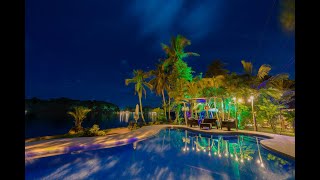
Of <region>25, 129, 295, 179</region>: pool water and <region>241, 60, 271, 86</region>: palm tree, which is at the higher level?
<region>241, 60, 271, 86</region>: palm tree

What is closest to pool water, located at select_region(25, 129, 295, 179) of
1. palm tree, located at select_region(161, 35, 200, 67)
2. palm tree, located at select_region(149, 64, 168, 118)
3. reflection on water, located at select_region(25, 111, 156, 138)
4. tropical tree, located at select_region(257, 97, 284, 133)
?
tropical tree, located at select_region(257, 97, 284, 133)

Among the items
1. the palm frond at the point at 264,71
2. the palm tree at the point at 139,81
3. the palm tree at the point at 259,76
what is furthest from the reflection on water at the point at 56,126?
the palm frond at the point at 264,71

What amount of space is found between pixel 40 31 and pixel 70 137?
68931 mm

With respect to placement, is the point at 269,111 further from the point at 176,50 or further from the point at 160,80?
the point at 160,80

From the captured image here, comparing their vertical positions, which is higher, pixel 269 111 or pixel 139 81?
pixel 139 81

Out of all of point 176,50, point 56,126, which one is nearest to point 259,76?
point 176,50

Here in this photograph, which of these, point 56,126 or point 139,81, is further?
point 56,126

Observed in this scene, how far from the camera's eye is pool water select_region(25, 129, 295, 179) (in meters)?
5.33

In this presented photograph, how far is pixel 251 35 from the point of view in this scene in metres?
37.7

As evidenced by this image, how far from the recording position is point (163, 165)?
6.36 meters

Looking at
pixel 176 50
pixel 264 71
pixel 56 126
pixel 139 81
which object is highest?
pixel 176 50

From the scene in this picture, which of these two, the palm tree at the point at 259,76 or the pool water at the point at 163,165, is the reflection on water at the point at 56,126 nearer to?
the pool water at the point at 163,165

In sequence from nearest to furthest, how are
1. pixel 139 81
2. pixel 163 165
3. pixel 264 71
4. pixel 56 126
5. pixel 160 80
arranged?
pixel 163 165 → pixel 264 71 → pixel 139 81 → pixel 160 80 → pixel 56 126

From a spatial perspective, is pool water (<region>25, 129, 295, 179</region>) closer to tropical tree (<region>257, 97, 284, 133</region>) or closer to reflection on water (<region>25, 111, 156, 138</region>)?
tropical tree (<region>257, 97, 284, 133</region>)
